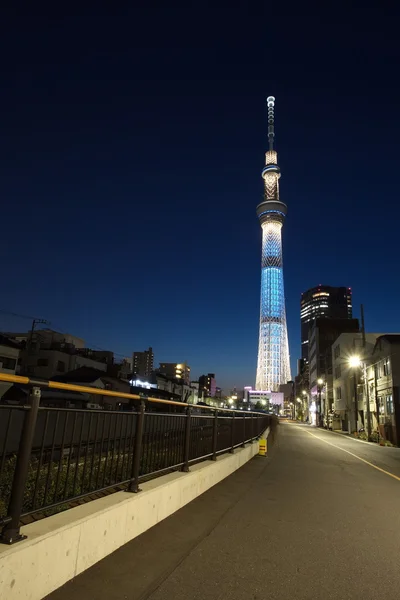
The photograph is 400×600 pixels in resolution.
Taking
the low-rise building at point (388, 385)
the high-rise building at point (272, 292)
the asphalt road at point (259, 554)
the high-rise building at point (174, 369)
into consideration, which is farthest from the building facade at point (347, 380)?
the high-rise building at point (174, 369)

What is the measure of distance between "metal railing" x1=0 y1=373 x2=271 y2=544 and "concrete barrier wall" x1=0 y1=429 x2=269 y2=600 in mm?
149

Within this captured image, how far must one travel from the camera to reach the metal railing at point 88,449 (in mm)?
3549

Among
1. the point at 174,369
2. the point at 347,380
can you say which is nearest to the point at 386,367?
the point at 347,380

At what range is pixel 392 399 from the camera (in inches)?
1489

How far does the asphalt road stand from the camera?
12.8 ft

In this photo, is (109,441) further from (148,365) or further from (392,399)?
(148,365)

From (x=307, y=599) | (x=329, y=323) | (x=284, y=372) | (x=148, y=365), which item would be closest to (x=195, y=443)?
(x=307, y=599)

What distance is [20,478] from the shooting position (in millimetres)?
3510

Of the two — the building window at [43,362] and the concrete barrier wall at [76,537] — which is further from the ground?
the building window at [43,362]

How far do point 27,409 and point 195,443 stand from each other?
5.39 meters

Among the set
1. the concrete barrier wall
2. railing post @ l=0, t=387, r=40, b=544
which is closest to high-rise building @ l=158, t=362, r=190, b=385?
the concrete barrier wall

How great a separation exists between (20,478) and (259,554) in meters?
2.99

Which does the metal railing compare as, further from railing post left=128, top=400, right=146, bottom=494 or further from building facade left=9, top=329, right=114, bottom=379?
building facade left=9, top=329, right=114, bottom=379

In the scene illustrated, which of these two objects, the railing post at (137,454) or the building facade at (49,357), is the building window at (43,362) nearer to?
the building facade at (49,357)
